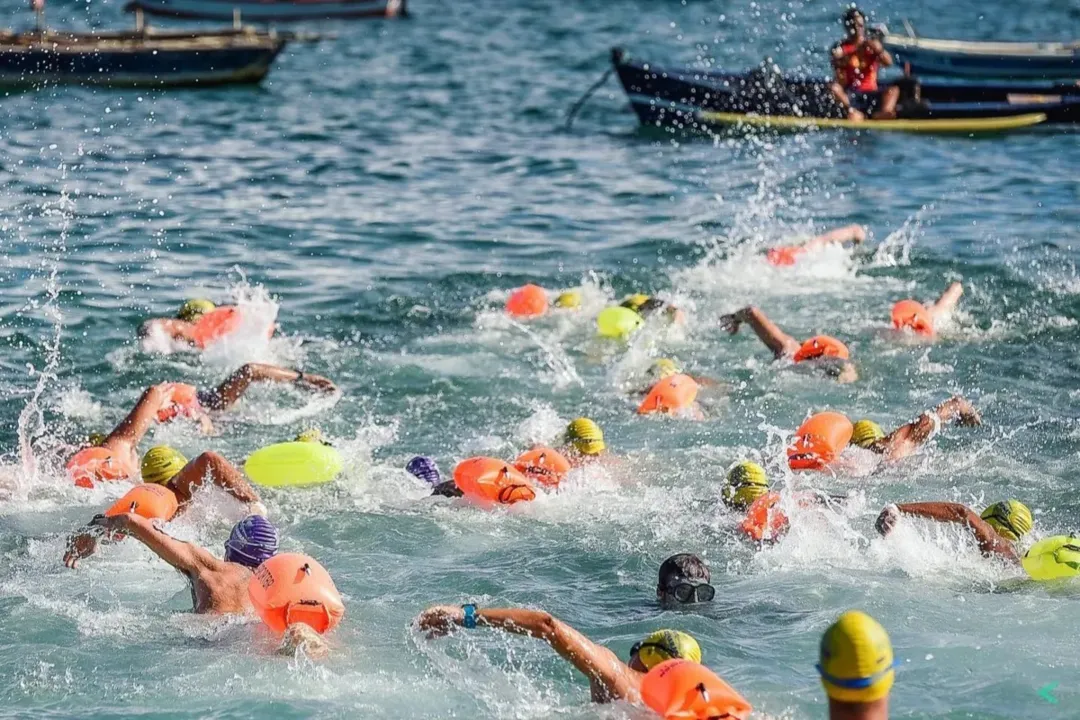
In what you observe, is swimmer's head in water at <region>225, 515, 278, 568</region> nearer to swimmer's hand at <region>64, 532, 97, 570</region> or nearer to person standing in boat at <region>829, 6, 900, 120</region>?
swimmer's hand at <region>64, 532, 97, 570</region>

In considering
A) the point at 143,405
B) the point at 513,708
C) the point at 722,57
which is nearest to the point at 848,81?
the point at 722,57

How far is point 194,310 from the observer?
13.5 metres

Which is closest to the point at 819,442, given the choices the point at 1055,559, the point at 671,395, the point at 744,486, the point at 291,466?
the point at 744,486

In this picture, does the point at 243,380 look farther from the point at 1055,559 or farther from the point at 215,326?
the point at 1055,559

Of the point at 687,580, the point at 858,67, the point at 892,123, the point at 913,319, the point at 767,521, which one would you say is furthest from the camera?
the point at 858,67

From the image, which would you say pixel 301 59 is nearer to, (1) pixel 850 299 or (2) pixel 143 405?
(1) pixel 850 299

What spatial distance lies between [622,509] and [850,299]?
230 inches

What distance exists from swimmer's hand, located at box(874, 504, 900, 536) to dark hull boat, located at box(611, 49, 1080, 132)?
46.6 feet

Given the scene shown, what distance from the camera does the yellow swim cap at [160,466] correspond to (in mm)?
9602

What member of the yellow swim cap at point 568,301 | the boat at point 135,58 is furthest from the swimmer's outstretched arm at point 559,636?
the boat at point 135,58

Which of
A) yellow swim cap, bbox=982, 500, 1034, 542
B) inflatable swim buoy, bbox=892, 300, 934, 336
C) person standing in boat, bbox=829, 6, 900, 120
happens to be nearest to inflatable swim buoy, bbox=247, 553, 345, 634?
yellow swim cap, bbox=982, 500, 1034, 542

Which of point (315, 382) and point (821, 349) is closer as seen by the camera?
point (315, 382)

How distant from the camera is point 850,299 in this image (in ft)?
48.4

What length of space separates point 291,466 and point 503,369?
3.45 m
